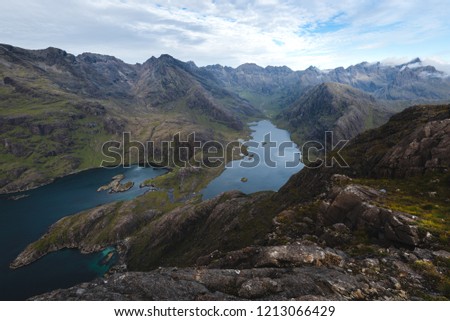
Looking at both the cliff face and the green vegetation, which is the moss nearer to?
the cliff face

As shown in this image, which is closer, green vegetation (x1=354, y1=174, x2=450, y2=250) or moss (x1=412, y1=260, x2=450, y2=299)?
moss (x1=412, y1=260, x2=450, y2=299)

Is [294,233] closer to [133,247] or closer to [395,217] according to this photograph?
[395,217]

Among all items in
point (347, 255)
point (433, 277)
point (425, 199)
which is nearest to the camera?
point (433, 277)

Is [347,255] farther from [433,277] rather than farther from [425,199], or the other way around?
[425,199]

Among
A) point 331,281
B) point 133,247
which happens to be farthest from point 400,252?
point 133,247

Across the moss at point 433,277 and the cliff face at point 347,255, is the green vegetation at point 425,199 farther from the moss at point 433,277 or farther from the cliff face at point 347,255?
the moss at point 433,277

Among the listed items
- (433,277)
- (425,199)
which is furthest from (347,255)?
(425,199)

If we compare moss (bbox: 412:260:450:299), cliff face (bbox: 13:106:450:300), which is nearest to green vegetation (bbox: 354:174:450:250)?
cliff face (bbox: 13:106:450:300)

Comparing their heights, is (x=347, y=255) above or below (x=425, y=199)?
below

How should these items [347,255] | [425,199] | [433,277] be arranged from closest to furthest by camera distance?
[433,277]
[347,255]
[425,199]

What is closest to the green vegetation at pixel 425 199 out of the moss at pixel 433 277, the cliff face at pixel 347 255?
the cliff face at pixel 347 255

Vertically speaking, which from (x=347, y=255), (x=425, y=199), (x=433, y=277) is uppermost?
(x=425, y=199)
